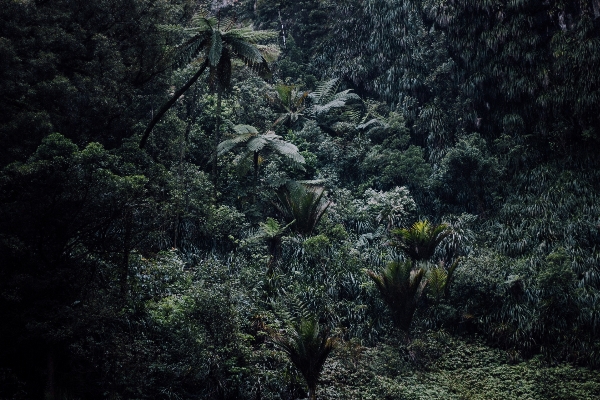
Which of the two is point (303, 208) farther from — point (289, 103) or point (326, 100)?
point (326, 100)

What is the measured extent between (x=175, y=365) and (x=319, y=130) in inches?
494

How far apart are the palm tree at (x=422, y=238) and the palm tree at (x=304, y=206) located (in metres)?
2.34

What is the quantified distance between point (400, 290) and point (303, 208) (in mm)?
4045

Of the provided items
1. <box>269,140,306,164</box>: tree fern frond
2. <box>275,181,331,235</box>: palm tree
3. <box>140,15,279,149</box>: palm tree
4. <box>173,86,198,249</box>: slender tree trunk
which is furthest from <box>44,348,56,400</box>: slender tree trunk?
<box>269,140,306,164</box>: tree fern frond

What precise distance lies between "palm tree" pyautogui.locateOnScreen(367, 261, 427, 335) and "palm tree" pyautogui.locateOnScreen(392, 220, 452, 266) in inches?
71.9

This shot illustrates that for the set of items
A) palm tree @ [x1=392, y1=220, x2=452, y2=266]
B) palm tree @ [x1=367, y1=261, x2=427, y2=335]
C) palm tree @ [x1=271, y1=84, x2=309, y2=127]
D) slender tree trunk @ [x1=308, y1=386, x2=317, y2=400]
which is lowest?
slender tree trunk @ [x1=308, y1=386, x2=317, y2=400]

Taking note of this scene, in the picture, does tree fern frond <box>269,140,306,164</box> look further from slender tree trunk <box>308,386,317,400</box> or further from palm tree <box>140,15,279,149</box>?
slender tree trunk <box>308,386,317,400</box>

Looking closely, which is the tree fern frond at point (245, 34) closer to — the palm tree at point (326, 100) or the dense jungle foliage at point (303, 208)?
the dense jungle foliage at point (303, 208)

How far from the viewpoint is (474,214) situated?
16859mm

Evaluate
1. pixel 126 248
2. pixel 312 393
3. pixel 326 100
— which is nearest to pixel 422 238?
pixel 312 393

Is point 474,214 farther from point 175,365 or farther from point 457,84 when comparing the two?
point 175,365

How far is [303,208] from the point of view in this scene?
50.5ft

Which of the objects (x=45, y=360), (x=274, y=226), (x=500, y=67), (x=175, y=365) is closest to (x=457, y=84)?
(x=500, y=67)

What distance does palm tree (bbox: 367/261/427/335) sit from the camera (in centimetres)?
1266
